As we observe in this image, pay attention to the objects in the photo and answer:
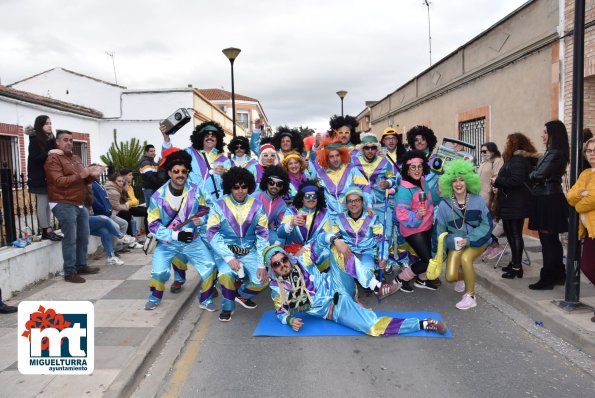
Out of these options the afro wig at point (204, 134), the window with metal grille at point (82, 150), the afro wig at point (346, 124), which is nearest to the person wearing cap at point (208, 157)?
the afro wig at point (204, 134)

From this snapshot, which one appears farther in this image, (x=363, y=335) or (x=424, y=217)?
(x=424, y=217)

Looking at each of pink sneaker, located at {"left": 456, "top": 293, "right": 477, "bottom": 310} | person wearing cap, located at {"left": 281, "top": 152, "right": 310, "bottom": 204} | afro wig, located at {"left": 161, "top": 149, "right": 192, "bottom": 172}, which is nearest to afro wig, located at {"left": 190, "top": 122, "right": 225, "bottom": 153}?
person wearing cap, located at {"left": 281, "top": 152, "right": 310, "bottom": 204}

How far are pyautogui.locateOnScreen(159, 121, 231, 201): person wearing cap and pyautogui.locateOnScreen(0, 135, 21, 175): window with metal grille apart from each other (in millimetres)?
9130

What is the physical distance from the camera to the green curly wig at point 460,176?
18.6 ft

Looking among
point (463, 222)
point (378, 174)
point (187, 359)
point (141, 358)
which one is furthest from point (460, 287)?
point (141, 358)

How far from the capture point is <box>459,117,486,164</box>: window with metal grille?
476 inches

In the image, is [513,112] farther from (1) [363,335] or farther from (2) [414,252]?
(1) [363,335]

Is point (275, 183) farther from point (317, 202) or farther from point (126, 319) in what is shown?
point (126, 319)

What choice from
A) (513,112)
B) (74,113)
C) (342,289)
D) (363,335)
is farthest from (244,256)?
(74,113)

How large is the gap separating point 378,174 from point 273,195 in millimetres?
1761

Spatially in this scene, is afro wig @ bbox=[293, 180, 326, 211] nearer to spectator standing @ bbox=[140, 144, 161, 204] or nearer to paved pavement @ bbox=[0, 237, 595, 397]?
paved pavement @ bbox=[0, 237, 595, 397]

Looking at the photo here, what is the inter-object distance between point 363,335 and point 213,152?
3.65 m

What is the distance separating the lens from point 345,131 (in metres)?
7.55

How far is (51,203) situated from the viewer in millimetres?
6285
